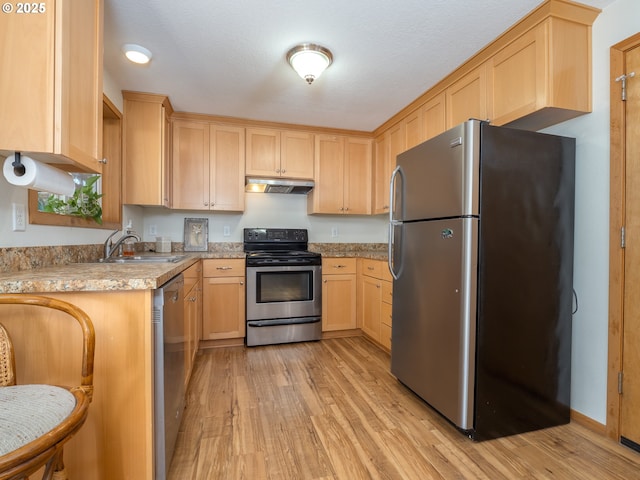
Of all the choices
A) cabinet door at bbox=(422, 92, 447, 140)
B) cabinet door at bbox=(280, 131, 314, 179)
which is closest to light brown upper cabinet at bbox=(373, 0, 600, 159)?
cabinet door at bbox=(422, 92, 447, 140)

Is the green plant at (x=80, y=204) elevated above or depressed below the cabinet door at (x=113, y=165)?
below

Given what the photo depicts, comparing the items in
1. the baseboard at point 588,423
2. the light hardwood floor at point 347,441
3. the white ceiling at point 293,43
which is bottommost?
the light hardwood floor at point 347,441

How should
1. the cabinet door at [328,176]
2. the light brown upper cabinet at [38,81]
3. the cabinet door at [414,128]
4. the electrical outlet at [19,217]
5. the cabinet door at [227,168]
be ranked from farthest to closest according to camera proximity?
the cabinet door at [328,176]
the cabinet door at [227,168]
the cabinet door at [414,128]
the electrical outlet at [19,217]
the light brown upper cabinet at [38,81]

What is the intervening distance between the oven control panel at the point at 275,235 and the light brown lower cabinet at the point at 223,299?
1.80 ft

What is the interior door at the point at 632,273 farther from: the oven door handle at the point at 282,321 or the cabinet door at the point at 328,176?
the cabinet door at the point at 328,176

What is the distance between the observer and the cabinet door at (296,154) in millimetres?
3412

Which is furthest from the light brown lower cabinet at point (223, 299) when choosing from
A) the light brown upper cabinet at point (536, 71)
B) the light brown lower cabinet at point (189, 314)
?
the light brown upper cabinet at point (536, 71)

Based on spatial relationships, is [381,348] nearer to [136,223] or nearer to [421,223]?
[421,223]

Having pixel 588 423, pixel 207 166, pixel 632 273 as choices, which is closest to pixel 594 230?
pixel 632 273

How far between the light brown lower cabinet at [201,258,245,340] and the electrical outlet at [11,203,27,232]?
61.6 inches

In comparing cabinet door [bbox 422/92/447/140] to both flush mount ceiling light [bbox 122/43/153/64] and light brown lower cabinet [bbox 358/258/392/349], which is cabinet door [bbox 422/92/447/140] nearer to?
light brown lower cabinet [bbox 358/258/392/349]

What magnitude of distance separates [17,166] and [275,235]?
2.56m

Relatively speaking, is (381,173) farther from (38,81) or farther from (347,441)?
(38,81)

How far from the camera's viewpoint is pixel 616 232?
64.9 inches
